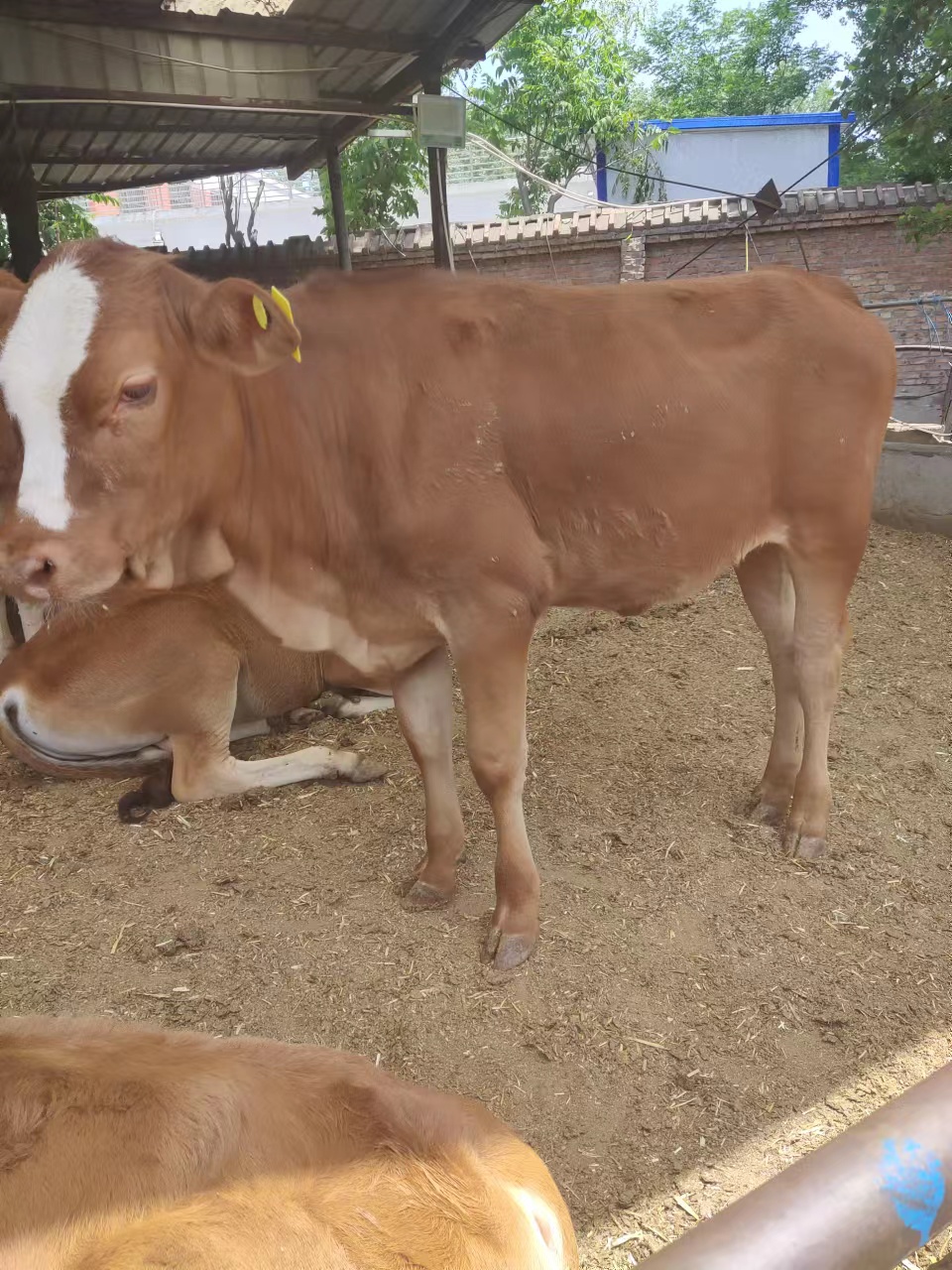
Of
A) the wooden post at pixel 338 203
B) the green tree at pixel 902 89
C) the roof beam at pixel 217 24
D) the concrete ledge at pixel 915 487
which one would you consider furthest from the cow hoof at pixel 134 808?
the green tree at pixel 902 89

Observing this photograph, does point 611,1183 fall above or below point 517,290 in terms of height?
below

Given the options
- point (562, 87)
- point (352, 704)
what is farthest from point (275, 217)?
point (352, 704)

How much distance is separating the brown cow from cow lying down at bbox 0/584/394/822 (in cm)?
113

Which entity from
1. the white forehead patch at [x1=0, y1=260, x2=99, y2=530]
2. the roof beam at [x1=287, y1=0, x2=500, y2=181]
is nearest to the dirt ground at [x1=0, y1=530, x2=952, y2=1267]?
the white forehead patch at [x1=0, y1=260, x2=99, y2=530]

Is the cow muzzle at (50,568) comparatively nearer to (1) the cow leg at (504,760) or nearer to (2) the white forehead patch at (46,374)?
(2) the white forehead patch at (46,374)

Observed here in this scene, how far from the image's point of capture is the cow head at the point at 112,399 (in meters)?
2.10

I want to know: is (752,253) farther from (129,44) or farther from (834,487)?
(834,487)

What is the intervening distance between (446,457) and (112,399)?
0.84 metres

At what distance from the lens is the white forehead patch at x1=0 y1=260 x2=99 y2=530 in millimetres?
2076

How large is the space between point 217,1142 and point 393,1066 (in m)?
1.24

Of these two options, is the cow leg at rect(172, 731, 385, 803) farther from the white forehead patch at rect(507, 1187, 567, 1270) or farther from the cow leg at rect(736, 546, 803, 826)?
the white forehead patch at rect(507, 1187, 567, 1270)

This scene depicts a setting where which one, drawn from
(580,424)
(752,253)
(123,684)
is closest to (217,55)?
(123,684)

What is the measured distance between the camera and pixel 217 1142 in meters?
1.32

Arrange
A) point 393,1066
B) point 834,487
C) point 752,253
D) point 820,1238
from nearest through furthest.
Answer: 1. point 820,1238
2. point 393,1066
3. point 834,487
4. point 752,253
